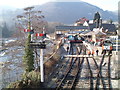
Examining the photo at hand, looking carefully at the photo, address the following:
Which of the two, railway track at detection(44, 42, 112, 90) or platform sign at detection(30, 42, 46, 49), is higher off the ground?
platform sign at detection(30, 42, 46, 49)

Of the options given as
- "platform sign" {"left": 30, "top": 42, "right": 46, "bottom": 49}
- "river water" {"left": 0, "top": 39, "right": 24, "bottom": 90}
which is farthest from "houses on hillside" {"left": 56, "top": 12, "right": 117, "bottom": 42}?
"platform sign" {"left": 30, "top": 42, "right": 46, "bottom": 49}

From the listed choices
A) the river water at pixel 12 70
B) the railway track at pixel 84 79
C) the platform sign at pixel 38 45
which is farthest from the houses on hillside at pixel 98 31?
the platform sign at pixel 38 45

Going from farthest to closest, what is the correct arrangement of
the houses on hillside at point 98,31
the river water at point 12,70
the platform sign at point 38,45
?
the houses on hillside at point 98,31 < the river water at point 12,70 < the platform sign at point 38,45

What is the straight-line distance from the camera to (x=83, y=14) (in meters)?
→ 132

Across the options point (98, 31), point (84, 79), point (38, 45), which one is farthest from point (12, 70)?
point (98, 31)

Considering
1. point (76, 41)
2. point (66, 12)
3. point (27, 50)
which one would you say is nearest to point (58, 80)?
point (27, 50)

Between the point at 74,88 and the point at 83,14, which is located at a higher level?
the point at 83,14

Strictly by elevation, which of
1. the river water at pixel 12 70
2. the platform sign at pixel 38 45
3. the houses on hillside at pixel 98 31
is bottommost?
the river water at pixel 12 70

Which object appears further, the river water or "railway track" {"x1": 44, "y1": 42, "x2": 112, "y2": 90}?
the river water

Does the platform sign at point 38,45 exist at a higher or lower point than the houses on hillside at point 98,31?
lower

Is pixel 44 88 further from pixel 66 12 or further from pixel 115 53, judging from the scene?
pixel 66 12

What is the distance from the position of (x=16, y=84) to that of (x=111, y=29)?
37600mm

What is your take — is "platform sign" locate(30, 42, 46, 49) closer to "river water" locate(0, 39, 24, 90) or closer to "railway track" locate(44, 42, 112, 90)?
"railway track" locate(44, 42, 112, 90)

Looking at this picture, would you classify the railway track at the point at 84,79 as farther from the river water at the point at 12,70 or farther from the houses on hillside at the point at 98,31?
the houses on hillside at the point at 98,31
